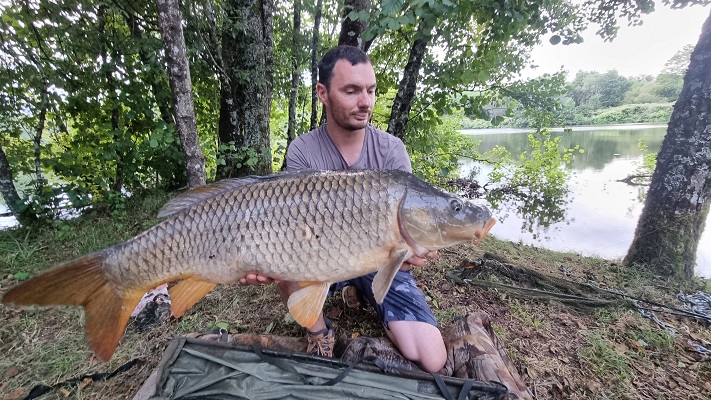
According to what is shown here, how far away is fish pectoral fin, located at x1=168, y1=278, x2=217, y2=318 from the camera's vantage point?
3.70 feet

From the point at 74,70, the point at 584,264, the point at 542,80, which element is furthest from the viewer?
the point at 542,80

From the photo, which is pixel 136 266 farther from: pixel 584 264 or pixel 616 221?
pixel 616 221

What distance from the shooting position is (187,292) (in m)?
1.14

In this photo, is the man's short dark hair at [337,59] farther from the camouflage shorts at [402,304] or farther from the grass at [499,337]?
the grass at [499,337]

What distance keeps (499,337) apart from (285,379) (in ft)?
3.47

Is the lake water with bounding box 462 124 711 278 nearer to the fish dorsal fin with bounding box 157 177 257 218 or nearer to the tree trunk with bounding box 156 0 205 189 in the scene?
the tree trunk with bounding box 156 0 205 189

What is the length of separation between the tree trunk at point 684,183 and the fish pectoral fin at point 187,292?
113 inches

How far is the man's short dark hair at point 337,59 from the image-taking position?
4.67ft

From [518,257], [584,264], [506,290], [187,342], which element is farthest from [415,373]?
[584,264]

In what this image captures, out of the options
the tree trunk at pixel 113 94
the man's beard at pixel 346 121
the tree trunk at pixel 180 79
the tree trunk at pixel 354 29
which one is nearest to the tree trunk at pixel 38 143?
the tree trunk at pixel 113 94

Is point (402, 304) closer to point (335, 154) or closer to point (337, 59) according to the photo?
point (335, 154)

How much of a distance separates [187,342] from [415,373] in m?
0.86

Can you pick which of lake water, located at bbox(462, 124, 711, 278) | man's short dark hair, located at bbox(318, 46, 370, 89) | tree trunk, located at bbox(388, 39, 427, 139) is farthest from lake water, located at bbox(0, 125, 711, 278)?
man's short dark hair, located at bbox(318, 46, 370, 89)

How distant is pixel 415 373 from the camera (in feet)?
3.73
